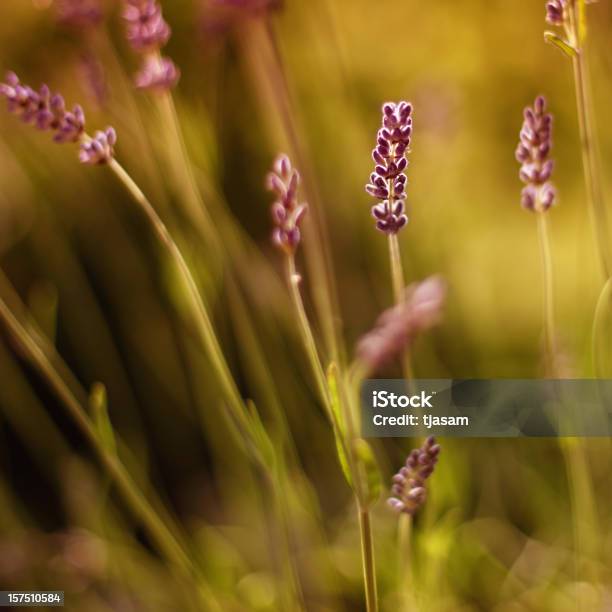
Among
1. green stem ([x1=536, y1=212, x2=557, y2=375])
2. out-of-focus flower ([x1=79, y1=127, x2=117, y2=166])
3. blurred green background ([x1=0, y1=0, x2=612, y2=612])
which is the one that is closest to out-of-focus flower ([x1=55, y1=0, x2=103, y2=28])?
blurred green background ([x1=0, y1=0, x2=612, y2=612])

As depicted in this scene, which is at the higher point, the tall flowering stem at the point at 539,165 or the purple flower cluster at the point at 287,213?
the tall flowering stem at the point at 539,165

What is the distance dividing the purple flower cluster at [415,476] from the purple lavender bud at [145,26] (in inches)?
15.0

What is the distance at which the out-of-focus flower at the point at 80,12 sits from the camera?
0.65 meters

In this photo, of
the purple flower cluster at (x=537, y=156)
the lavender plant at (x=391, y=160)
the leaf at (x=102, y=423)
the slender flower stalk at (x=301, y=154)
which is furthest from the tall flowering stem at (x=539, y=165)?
the leaf at (x=102, y=423)

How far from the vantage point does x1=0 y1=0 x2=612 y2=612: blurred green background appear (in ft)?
2.54

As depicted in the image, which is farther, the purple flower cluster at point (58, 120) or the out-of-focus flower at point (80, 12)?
the out-of-focus flower at point (80, 12)

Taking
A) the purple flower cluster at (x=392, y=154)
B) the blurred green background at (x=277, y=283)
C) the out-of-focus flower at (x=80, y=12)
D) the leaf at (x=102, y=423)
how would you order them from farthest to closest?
the blurred green background at (x=277, y=283), the out-of-focus flower at (x=80, y=12), the leaf at (x=102, y=423), the purple flower cluster at (x=392, y=154)

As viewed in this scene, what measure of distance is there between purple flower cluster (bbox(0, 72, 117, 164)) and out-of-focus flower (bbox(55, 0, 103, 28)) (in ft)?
0.70

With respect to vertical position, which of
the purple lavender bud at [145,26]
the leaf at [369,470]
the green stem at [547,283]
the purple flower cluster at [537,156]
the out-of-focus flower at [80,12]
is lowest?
the leaf at [369,470]

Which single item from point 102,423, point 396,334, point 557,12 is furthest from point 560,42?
point 102,423

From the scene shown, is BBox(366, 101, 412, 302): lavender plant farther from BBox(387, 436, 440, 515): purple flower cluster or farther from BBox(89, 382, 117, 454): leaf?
BBox(89, 382, 117, 454): leaf

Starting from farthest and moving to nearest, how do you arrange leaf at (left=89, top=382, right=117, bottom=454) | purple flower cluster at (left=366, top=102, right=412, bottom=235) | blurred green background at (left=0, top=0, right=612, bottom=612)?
blurred green background at (left=0, top=0, right=612, bottom=612) → leaf at (left=89, top=382, right=117, bottom=454) → purple flower cluster at (left=366, top=102, right=412, bottom=235)

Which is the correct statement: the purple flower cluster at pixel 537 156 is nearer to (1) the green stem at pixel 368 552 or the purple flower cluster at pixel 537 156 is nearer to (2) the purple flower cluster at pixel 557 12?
(2) the purple flower cluster at pixel 557 12

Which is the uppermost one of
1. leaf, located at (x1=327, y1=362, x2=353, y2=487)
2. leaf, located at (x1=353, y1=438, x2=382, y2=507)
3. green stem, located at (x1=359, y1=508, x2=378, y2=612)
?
leaf, located at (x1=327, y1=362, x2=353, y2=487)
